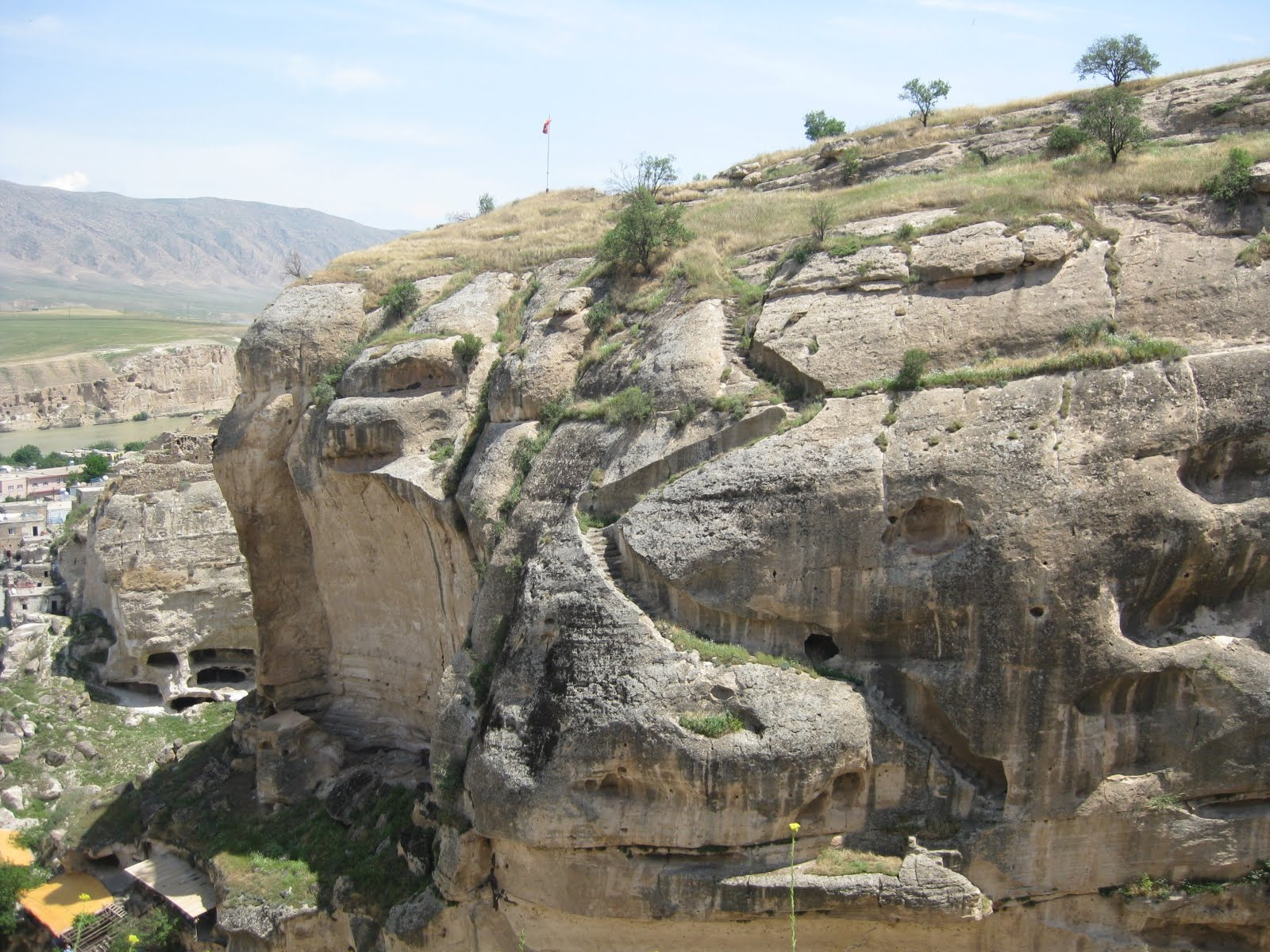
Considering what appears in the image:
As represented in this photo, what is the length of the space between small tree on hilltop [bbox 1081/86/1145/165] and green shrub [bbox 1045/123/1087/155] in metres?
0.40

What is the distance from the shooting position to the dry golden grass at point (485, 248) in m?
28.3

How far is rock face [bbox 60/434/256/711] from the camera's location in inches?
1394

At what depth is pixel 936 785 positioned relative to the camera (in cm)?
1581

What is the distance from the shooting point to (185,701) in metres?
35.7

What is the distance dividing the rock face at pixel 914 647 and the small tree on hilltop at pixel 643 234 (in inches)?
225

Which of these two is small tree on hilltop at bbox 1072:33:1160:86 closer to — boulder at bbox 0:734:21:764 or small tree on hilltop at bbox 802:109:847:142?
small tree on hilltop at bbox 802:109:847:142

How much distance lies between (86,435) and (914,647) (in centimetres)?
11328

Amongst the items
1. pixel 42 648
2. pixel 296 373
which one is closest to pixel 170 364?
pixel 42 648

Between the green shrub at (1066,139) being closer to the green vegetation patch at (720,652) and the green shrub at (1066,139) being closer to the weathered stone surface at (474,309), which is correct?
the weathered stone surface at (474,309)

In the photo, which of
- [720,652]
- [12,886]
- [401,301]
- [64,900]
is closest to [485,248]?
[401,301]

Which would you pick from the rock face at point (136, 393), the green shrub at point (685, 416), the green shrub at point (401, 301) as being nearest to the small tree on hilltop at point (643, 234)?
the green shrub at point (401, 301)

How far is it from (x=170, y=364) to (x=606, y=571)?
115 m

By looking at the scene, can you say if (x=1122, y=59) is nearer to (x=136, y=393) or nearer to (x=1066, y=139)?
(x=1066, y=139)

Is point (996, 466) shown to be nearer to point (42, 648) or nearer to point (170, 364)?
point (42, 648)
